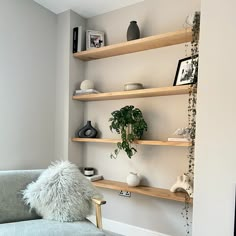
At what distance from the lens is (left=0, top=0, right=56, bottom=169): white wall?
2.75m

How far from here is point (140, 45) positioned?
2625 mm

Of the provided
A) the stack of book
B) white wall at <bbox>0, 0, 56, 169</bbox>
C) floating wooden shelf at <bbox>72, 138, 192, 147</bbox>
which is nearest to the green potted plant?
floating wooden shelf at <bbox>72, 138, 192, 147</bbox>

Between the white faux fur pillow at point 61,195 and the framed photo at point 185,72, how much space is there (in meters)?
1.27

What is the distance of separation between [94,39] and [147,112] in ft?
3.67

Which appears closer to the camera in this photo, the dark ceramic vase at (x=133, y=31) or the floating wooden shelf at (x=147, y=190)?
the floating wooden shelf at (x=147, y=190)

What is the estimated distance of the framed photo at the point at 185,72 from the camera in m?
2.28

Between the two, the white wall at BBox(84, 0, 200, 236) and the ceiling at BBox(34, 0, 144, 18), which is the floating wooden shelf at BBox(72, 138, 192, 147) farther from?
the ceiling at BBox(34, 0, 144, 18)

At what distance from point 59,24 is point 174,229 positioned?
2.73m

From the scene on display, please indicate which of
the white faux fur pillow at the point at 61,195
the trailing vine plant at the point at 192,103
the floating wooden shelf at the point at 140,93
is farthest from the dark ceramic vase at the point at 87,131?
the trailing vine plant at the point at 192,103

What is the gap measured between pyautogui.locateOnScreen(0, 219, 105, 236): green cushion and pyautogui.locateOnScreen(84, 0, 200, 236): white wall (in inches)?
37.8

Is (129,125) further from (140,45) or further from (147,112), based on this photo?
(140,45)

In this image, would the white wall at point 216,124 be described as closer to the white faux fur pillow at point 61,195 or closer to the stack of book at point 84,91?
the white faux fur pillow at point 61,195

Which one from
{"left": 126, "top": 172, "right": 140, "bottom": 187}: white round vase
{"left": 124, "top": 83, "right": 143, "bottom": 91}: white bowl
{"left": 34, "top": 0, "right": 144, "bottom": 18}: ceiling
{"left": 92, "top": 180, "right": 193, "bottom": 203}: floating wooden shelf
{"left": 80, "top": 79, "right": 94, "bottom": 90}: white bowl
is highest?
{"left": 34, "top": 0, "right": 144, "bottom": 18}: ceiling

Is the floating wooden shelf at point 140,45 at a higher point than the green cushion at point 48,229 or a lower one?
higher
